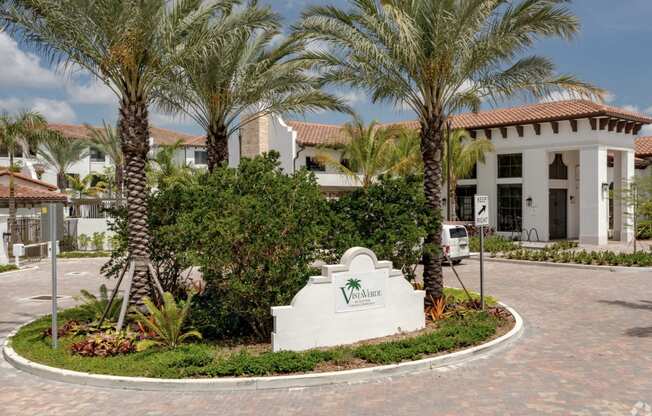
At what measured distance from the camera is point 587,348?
31.9 feet

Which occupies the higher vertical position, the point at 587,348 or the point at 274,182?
the point at 274,182

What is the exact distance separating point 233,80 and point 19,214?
22488 mm

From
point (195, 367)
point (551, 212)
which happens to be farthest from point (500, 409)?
point (551, 212)

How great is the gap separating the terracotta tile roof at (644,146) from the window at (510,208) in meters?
11.9

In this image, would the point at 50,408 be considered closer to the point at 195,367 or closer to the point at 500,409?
the point at 195,367

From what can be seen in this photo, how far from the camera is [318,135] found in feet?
126

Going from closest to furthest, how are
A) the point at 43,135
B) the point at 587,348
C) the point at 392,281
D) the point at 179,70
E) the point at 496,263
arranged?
1. the point at 587,348
2. the point at 392,281
3. the point at 179,70
4. the point at 496,263
5. the point at 43,135

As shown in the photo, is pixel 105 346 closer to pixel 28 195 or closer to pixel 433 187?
pixel 433 187

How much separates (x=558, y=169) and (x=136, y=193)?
92.7 ft

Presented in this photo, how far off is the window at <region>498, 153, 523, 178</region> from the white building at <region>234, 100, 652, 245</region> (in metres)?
0.06

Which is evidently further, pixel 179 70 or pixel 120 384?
pixel 179 70

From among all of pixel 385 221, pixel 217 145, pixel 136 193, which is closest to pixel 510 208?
pixel 217 145

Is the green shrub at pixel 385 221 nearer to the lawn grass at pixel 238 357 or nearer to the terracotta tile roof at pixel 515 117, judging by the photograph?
the lawn grass at pixel 238 357

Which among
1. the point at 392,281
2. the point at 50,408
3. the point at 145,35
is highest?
the point at 145,35
